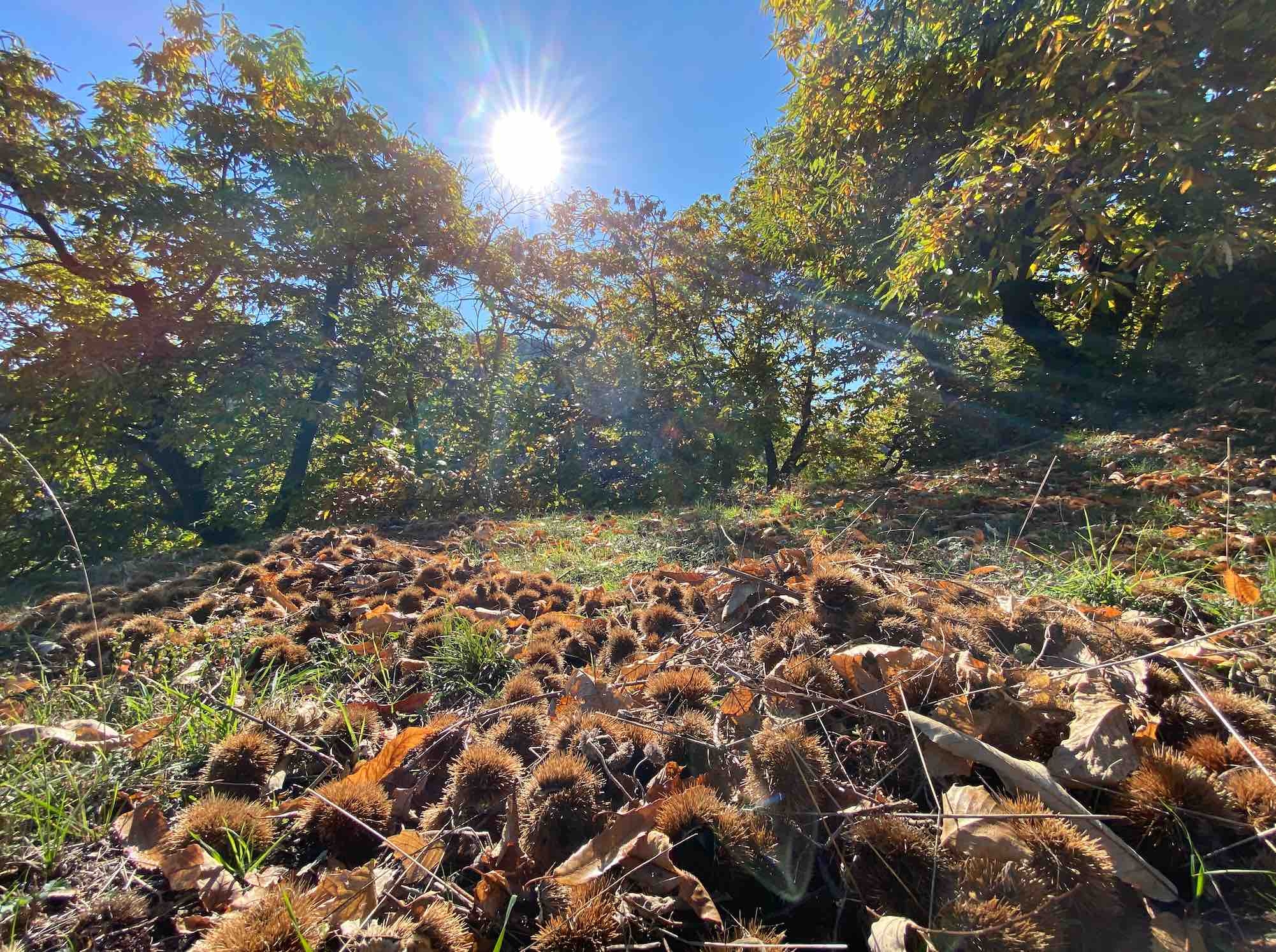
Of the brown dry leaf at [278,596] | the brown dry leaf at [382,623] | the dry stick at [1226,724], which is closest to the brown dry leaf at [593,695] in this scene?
the brown dry leaf at [382,623]

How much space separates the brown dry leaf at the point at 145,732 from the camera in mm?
1199

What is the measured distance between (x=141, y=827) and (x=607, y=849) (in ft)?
2.84

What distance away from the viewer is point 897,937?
0.68 meters

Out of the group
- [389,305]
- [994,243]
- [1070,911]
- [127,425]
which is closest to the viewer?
[1070,911]

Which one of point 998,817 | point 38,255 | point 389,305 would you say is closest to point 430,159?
point 389,305

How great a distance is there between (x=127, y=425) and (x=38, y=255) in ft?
9.07

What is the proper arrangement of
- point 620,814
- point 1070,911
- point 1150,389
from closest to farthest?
point 1070,911, point 620,814, point 1150,389

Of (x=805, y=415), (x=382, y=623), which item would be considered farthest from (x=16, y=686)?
(x=805, y=415)

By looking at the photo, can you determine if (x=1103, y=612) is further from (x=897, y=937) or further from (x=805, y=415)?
(x=805, y=415)

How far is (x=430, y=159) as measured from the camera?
8805 millimetres

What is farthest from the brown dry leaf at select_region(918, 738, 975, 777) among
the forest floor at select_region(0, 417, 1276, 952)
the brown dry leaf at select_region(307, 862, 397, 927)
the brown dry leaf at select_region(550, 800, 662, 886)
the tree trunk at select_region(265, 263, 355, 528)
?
the tree trunk at select_region(265, 263, 355, 528)

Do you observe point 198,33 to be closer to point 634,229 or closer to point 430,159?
point 430,159

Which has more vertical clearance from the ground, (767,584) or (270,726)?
(767,584)

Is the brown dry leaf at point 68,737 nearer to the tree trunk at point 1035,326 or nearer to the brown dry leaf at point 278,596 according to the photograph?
the brown dry leaf at point 278,596
